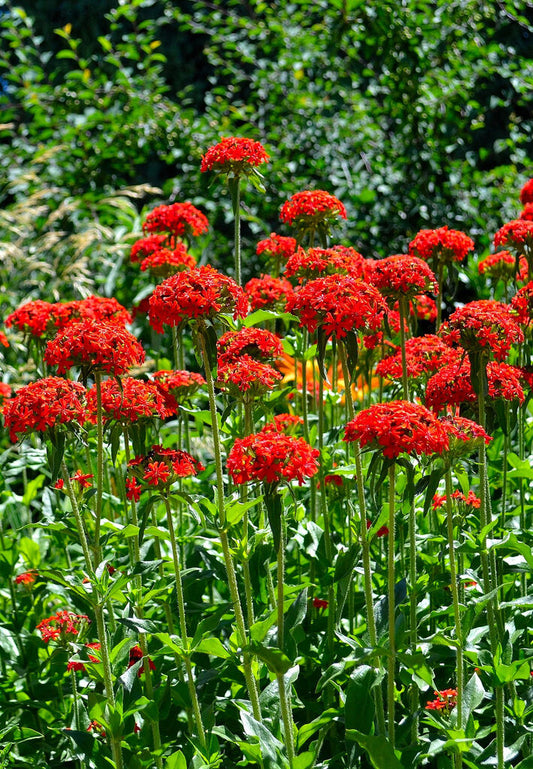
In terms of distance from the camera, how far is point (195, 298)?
2.08 metres

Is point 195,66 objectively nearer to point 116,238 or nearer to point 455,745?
point 116,238

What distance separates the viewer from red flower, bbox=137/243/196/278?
3.10m

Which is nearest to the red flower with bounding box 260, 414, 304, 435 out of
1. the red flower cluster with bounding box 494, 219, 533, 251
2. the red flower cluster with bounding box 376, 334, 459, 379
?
the red flower cluster with bounding box 376, 334, 459, 379

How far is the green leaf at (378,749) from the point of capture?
192 centimetres

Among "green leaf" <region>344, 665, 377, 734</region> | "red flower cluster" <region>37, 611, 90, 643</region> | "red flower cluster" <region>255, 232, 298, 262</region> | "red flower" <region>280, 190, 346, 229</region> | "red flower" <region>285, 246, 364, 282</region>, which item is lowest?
"red flower cluster" <region>37, 611, 90, 643</region>

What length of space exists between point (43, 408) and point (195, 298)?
0.49 metres

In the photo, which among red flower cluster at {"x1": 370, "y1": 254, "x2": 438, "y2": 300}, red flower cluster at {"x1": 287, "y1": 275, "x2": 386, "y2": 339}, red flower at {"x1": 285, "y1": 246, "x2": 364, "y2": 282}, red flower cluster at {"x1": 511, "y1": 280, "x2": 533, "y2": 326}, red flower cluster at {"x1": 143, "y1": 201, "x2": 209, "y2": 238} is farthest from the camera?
red flower cluster at {"x1": 143, "y1": 201, "x2": 209, "y2": 238}

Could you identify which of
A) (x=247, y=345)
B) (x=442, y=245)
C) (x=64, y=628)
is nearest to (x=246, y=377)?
(x=247, y=345)

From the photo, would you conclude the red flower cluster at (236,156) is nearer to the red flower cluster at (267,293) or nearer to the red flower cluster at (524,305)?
the red flower cluster at (267,293)

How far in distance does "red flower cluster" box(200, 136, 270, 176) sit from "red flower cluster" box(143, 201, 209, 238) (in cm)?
46

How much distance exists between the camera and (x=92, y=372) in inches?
91.8

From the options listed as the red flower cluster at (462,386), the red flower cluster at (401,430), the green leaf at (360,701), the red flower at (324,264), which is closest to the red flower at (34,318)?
the red flower at (324,264)

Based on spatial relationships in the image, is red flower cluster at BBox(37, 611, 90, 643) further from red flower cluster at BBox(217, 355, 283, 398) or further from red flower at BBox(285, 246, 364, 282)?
red flower at BBox(285, 246, 364, 282)

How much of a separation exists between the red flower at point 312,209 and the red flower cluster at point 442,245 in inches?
11.1
